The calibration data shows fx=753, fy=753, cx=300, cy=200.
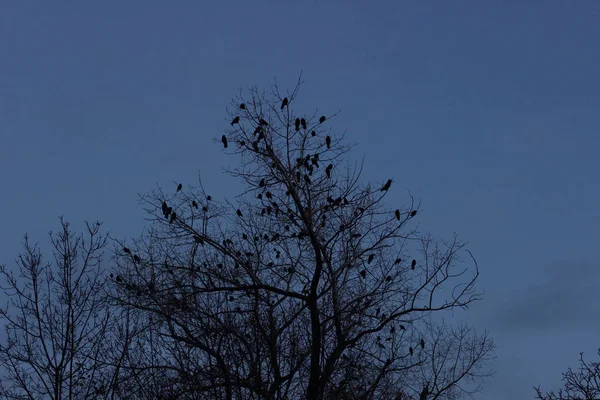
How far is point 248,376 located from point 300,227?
291 centimetres

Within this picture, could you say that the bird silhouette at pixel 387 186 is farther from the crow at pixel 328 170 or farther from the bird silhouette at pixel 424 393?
the bird silhouette at pixel 424 393

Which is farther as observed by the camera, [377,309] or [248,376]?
[377,309]

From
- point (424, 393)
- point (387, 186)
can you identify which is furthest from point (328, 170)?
point (424, 393)

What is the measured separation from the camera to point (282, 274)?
14906 millimetres

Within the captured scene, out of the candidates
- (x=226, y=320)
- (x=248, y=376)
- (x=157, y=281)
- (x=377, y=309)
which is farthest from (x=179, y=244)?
(x=377, y=309)

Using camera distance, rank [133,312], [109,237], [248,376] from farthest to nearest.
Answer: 1. [109,237]
2. [133,312]
3. [248,376]

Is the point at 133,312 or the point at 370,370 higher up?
the point at 133,312

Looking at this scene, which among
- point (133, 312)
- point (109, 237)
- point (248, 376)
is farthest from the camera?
point (109, 237)

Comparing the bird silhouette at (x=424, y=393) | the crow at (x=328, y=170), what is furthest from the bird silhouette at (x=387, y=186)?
the bird silhouette at (x=424, y=393)

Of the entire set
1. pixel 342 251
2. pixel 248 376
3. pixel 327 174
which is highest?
pixel 327 174

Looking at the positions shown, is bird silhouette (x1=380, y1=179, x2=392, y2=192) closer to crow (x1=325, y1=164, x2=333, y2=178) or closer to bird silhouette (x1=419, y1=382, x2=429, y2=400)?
crow (x1=325, y1=164, x2=333, y2=178)

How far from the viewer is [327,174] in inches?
561

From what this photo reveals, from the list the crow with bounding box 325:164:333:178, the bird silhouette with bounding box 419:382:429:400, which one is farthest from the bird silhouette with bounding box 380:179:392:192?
the bird silhouette with bounding box 419:382:429:400

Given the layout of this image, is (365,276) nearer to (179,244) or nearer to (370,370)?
(370,370)
